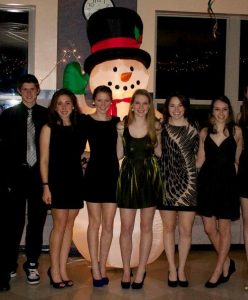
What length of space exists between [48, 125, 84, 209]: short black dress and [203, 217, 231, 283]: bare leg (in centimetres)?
81

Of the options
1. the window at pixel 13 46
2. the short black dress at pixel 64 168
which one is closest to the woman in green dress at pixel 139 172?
the short black dress at pixel 64 168

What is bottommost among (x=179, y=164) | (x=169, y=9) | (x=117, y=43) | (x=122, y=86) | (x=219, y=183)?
(x=219, y=183)

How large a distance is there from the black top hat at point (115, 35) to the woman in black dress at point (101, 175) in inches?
16.4

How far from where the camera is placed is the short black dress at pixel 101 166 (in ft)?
9.22

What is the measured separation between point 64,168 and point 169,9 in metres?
2.52

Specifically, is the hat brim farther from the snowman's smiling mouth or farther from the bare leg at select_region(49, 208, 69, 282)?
the bare leg at select_region(49, 208, 69, 282)

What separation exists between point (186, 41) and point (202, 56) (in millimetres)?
230

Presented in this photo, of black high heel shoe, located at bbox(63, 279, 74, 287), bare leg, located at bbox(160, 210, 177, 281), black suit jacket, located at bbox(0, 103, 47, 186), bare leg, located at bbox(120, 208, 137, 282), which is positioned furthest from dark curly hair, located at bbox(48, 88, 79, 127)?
black high heel shoe, located at bbox(63, 279, 74, 287)

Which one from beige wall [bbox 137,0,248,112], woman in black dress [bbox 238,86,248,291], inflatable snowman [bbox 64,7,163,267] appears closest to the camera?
woman in black dress [bbox 238,86,248,291]

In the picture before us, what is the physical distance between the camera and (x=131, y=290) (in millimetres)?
2867

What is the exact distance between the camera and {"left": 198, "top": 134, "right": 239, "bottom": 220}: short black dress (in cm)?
284

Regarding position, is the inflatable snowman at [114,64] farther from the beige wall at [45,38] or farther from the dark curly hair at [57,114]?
the beige wall at [45,38]

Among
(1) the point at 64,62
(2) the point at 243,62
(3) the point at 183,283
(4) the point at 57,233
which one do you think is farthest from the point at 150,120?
(2) the point at 243,62

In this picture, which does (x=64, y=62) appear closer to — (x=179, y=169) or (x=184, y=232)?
(x=179, y=169)
